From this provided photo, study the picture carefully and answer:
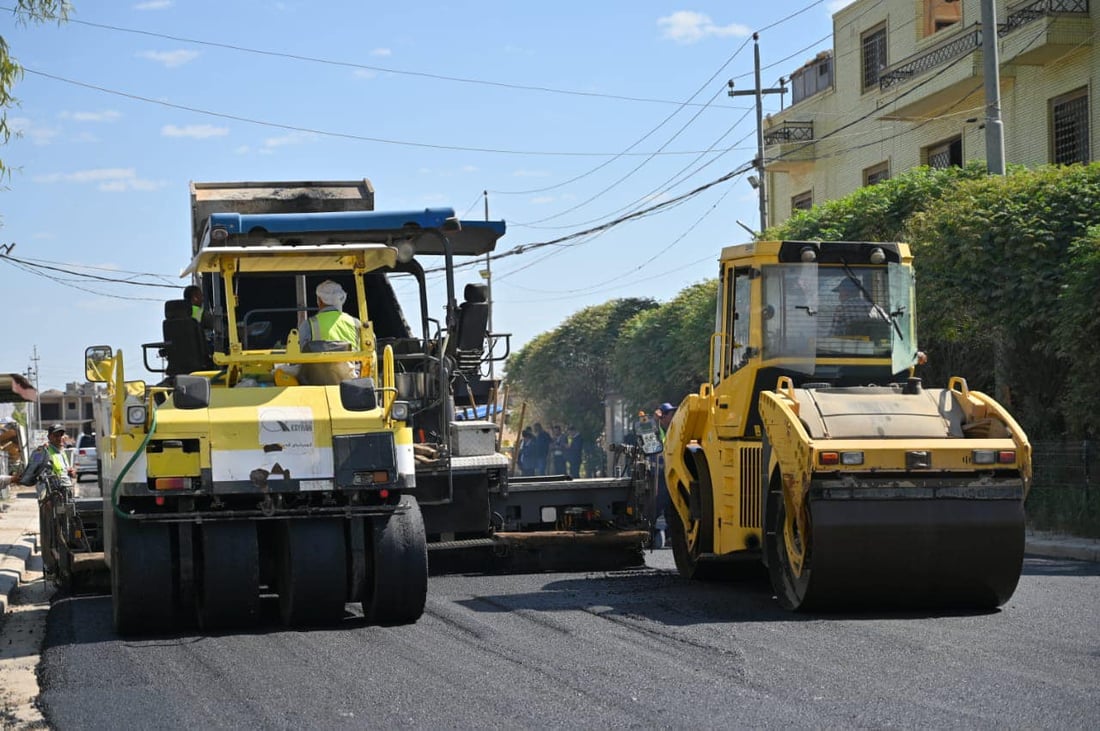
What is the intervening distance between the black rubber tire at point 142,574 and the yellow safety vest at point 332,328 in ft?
5.67

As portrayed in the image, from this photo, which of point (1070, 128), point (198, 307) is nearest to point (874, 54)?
point (1070, 128)

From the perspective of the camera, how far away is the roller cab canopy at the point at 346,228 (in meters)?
12.5

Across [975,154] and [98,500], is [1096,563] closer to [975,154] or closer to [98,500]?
[98,500]

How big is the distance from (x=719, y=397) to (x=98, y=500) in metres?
4.81

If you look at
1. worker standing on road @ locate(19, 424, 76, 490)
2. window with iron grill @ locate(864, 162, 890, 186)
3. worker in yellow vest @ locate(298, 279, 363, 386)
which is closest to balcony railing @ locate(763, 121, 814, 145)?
window with iron grill @ locate(864, 162, 890, 186)

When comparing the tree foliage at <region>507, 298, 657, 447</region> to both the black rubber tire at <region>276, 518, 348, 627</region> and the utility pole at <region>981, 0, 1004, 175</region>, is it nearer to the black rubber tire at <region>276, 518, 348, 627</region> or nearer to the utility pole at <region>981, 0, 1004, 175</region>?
the utility pole at <region>981, 0, 1004, 175</region>

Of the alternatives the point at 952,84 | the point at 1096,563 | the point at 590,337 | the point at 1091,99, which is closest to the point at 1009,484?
the point at 1096,563

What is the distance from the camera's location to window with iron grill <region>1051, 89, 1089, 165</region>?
2652 cm

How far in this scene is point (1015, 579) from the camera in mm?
9812

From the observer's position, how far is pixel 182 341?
1116 centimetres

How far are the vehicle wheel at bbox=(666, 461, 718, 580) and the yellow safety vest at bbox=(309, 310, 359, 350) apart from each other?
3.05m

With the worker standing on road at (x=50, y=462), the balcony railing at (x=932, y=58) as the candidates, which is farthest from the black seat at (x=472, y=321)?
the balcony railing at (x=932, y=58)

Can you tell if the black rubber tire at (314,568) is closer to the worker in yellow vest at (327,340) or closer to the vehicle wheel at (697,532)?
the worker in yellow vest at (327,340)

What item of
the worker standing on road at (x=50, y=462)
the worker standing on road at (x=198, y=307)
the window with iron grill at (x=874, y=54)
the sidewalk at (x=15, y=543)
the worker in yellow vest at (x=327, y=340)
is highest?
the window with iron grill at (x=874, y=54)
